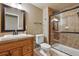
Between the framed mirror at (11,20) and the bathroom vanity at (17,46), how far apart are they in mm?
148

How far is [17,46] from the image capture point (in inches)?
53.3

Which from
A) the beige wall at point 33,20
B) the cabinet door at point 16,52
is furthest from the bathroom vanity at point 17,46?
the beige wall at point 33,20

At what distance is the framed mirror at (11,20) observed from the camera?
129cm

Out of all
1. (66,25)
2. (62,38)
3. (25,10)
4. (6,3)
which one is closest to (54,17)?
(66,25)

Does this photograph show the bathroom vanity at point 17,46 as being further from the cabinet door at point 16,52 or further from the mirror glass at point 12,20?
the mirror glass at point 12,20

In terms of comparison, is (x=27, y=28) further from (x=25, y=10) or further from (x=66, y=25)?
(x=66, y=25)

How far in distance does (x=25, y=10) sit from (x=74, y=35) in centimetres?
79

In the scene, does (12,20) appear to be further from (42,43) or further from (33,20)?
(42,43)

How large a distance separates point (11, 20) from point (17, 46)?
376mm

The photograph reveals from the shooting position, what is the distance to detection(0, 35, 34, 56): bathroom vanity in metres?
1.23

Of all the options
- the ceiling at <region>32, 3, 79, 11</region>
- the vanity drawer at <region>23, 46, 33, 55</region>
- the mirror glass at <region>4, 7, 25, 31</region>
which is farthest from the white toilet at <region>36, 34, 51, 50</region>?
the ceiling at <region>32, 3, 79, 11</region>

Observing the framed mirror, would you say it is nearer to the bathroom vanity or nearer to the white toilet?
the bathroom vanity

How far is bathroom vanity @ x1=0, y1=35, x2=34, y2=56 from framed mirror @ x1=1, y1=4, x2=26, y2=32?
148mm

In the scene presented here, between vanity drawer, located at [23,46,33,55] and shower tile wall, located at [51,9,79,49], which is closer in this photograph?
shower tile wall, located at [51,9,79,49]
